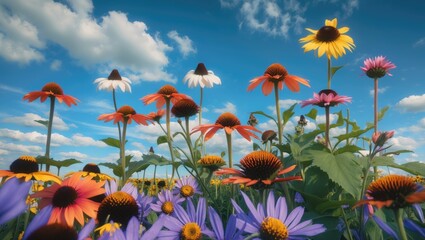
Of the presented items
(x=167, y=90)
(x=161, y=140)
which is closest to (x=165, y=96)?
(x=167, y=90)

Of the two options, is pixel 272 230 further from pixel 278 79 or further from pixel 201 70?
pixel 201 70

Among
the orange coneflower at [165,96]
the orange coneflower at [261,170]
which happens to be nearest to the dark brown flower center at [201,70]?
the orange coneflower at [165,96]

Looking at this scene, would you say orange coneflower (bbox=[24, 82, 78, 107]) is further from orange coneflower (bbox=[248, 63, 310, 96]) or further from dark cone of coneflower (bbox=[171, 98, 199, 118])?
orange coneflower (bbox=[248, 63, 310, 96])

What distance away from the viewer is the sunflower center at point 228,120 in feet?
5.67

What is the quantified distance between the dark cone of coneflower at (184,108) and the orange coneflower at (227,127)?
0.26 meters

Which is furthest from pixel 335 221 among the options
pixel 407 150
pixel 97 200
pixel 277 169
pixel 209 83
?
pixel 209 83

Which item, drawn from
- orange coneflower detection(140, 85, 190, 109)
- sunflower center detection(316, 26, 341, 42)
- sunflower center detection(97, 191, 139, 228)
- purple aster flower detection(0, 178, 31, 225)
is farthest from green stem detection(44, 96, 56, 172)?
sunflower center detection(316, 26, 341, 42)

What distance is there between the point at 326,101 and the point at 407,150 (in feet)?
1.53

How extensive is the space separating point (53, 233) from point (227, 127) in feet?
3.85

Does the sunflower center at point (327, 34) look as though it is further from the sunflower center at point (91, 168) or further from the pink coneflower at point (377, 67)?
the sunflower center at point (91, 168)

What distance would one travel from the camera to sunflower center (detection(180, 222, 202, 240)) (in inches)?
40.2

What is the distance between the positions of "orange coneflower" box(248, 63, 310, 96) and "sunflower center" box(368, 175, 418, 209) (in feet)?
3.83

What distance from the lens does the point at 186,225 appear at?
1.05 m

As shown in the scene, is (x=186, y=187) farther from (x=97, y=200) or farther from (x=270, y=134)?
(x=97, y=200)
